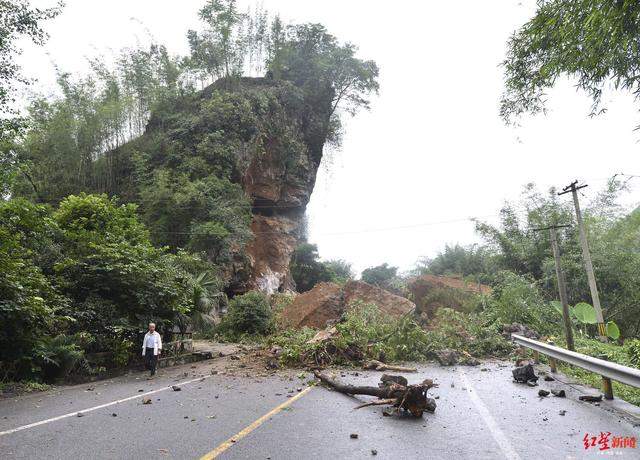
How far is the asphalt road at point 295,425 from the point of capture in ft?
14.1

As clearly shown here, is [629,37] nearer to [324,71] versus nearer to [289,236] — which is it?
[289,236]

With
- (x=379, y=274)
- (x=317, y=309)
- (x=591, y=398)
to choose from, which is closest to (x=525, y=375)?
(x=591, y=398)

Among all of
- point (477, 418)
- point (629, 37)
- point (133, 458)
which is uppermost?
point (629, 37)

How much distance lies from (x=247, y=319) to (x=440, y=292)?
1239cm

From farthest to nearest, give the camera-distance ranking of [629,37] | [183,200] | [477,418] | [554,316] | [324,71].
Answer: [324,71]
[183,200]
[554,316]
[477,418]
[629,37]

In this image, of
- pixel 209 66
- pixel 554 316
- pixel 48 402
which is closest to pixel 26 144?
pixel 209 66

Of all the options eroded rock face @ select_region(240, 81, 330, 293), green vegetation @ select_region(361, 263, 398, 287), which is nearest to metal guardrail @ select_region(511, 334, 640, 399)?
eroded rock face @ select_region(240, 81, 330, 293)

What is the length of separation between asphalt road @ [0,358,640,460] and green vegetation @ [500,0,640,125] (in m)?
4.63

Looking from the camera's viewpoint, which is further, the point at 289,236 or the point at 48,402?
the point at 289,236

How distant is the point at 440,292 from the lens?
25891 millimetres

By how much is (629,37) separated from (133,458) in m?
7.31

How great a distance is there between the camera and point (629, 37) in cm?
477

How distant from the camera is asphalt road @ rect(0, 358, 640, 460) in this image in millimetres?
4301

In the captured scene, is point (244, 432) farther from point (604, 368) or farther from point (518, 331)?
point (518, 331)
